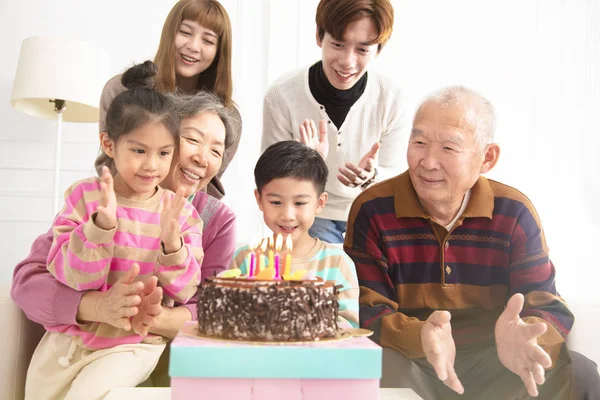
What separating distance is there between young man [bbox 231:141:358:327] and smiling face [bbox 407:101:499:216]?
0.99 feet

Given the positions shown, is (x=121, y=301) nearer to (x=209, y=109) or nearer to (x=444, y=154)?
(x=209, y=109)

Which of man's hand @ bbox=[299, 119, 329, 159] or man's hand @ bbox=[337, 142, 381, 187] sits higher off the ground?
man's hand @ bbox=[299, 119, 329, 159]

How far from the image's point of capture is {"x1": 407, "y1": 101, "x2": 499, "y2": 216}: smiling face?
6.34 ft

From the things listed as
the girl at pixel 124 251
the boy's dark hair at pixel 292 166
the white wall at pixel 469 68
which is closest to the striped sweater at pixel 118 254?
the girl at pixel 124 251

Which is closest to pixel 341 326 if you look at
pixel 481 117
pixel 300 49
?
pixel 481 117

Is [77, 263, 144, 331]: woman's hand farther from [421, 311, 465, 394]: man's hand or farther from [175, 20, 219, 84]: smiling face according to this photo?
[175, 20, 219, 84]: smiling face

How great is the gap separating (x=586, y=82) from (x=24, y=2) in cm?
350

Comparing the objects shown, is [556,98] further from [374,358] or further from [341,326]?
[374,358]

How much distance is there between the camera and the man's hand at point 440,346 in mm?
1542

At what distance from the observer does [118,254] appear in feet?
6.06

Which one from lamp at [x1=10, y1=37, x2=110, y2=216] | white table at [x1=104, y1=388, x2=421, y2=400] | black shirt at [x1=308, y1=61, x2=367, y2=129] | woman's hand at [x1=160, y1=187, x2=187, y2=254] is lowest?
white table at [x1=104, y1=388, x2=421, y2=400]

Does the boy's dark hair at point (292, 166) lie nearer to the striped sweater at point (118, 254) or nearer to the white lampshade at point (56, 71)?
the striped sweater at point (118, 254)

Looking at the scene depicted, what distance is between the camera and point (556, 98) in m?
4.48

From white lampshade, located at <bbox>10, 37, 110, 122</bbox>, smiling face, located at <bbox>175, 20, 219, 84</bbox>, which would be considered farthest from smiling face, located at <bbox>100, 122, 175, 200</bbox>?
white lampshade, located at <bbox>10, 37, 110, 122</bbox>
